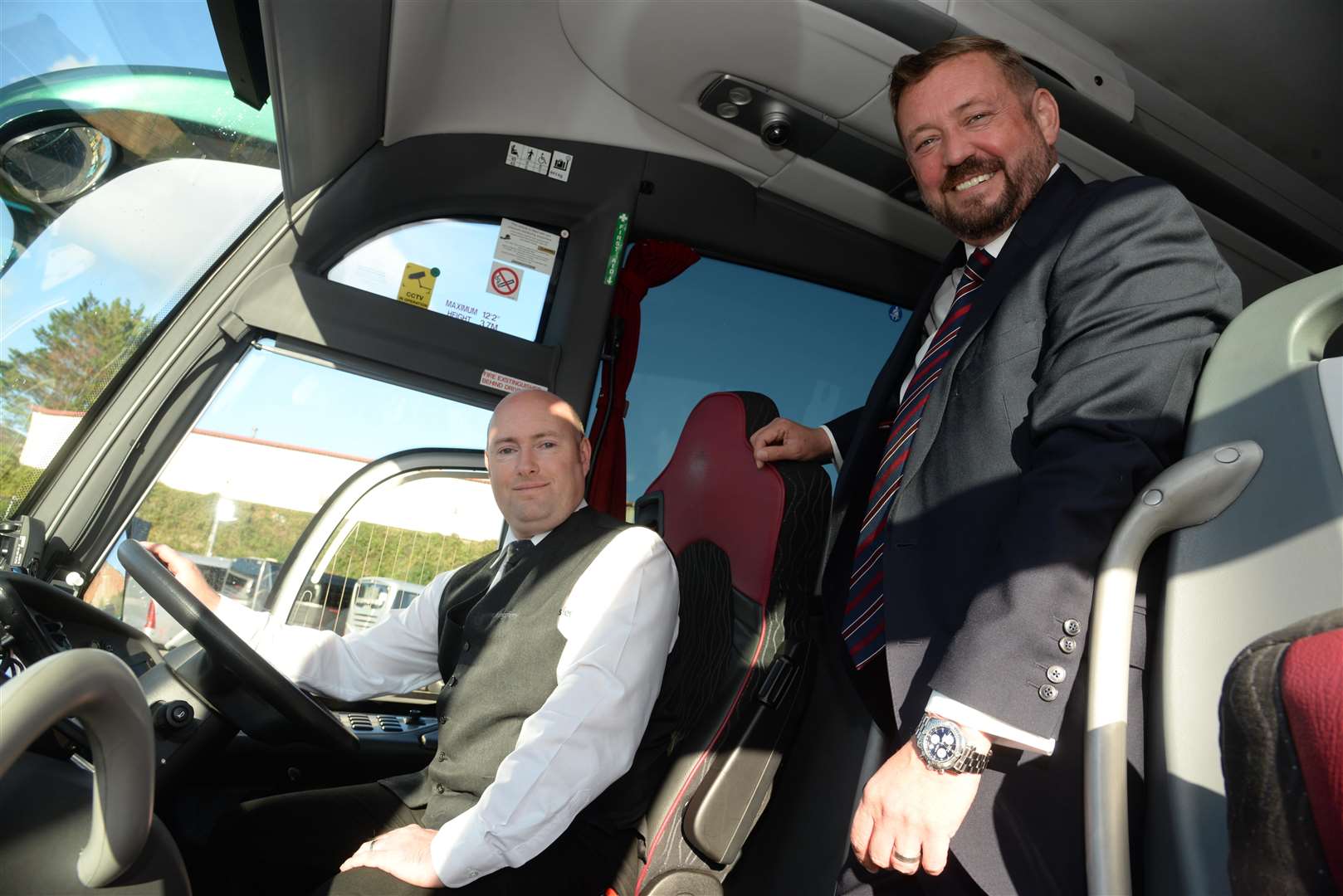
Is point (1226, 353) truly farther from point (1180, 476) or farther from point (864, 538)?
point (864, 538)

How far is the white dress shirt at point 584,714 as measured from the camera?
5.02 feet

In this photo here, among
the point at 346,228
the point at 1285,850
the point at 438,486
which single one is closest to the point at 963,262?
the point at 1285,850

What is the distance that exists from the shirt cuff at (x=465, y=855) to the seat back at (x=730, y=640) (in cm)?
29

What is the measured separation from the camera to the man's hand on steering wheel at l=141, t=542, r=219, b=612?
2.05 metres

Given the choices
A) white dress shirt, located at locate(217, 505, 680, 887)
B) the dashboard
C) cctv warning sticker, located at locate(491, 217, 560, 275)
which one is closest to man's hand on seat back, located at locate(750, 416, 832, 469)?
white dress shirt, located at locate(217, 505, 680, 887)

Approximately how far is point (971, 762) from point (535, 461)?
138 cm

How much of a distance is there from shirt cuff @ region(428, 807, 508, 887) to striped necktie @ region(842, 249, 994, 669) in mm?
718

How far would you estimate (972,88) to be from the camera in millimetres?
1508

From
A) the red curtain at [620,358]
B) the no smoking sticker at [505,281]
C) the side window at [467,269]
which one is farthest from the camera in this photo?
the red curtain at [620,358]

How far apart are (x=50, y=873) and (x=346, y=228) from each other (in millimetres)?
2224

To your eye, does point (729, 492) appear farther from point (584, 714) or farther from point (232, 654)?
point (232, 654)

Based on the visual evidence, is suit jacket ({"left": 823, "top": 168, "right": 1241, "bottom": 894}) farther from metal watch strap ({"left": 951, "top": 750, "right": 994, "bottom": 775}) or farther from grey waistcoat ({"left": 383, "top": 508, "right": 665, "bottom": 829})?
grey waistcoat ({"left": 383, "top": 508, "right": 665, "bottom": 829})

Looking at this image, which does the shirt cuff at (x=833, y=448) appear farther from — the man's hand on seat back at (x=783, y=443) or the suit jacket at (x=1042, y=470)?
the suit jacket at (x=1042, y=470)

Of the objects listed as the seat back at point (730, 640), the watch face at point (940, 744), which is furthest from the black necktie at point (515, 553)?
the watch face at point (940, 744)
